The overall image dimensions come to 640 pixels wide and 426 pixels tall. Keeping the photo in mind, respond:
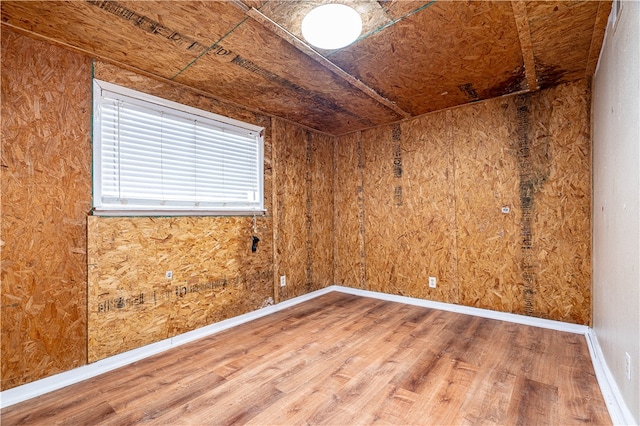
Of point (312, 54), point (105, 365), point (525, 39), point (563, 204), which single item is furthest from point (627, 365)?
point (105, 365)

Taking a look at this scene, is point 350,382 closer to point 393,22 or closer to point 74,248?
point 74,248

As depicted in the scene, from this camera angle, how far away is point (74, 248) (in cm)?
208

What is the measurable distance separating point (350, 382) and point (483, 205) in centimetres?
242

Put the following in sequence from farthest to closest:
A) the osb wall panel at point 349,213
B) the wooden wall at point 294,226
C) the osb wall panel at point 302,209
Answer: the osb wall panel at point 349,213
the osb wall panel at point 302,209
the wooden wall at point 294,226

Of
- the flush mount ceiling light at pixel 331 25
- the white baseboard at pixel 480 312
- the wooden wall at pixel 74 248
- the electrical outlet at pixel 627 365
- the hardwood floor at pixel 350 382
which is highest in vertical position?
the flush mount ceiling light at pixel 331 25

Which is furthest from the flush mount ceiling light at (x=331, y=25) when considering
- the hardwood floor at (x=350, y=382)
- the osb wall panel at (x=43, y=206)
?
the hardwood floor at (x=350, y=382)

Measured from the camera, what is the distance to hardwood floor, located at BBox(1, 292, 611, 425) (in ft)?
5.42

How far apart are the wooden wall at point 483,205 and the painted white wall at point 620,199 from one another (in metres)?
0.40

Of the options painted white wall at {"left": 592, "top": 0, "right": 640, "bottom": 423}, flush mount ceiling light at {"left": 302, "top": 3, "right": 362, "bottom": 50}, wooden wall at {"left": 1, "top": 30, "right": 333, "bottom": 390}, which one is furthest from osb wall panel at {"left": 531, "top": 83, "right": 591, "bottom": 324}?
wooden wall at {"left": 1, "top": 30, "right": 333, "bottom": 390}

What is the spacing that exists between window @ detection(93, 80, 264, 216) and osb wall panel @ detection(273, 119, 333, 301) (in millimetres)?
401

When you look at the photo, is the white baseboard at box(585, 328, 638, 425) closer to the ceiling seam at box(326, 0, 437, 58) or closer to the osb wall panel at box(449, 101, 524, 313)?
the osb wall panel at box(449, 101, 524, 313)

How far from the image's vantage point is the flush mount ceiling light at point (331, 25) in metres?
1.70

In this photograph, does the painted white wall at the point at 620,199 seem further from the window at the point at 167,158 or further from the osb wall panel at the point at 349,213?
the window at the point at 167,158

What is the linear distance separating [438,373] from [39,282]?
2855mm
